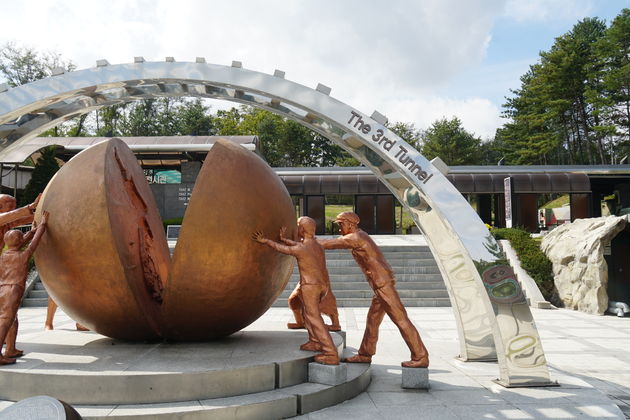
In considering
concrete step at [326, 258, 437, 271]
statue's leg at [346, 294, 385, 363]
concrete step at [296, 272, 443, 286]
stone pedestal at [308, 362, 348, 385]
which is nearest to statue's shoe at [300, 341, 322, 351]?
stone pedestal at [308, 362, 348, 385]

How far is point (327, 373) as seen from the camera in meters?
5.77

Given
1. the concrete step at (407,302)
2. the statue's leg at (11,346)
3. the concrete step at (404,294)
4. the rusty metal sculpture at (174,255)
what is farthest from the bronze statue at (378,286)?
the concrete step at (404,294)

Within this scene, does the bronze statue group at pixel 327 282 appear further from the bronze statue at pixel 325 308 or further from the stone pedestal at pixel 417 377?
the bronze statue at pixel 325 308

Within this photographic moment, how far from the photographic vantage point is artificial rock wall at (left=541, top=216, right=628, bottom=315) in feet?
46.2

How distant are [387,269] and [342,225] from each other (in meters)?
0.79

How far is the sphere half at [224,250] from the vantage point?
5727 millimetres

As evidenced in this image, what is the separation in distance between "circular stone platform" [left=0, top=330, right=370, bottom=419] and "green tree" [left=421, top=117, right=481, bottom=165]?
46624 millimetres

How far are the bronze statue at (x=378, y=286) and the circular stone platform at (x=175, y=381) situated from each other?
2.23 feet

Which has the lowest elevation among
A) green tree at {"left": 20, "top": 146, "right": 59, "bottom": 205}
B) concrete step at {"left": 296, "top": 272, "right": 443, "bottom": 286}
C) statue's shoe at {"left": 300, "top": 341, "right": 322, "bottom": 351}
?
statue's shoe at {"left": 300, "top": 341, "right": 322, "bottom": 351}

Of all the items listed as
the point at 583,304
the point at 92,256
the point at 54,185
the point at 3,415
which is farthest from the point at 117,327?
the point at 583,304

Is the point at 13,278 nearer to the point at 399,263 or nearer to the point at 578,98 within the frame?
the point at 399,263

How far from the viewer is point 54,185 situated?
6191 millimetres

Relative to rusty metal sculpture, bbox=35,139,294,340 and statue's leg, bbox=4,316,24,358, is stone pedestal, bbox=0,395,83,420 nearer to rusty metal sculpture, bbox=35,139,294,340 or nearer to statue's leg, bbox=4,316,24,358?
rusty metal sculpture, bbox=35,139,294,340

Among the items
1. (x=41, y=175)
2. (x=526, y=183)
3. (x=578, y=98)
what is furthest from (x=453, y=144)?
(x=41, y=175)
